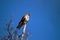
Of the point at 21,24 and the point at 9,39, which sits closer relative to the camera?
the point at 21,24

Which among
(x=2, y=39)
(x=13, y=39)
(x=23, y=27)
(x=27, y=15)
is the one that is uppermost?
(x=2, y=39)

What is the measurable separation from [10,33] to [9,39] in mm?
269

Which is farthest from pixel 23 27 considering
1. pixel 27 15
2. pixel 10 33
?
pixel 10 33

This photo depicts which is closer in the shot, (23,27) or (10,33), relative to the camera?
(23,27)

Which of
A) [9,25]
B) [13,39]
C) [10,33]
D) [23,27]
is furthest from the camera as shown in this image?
[9,25]

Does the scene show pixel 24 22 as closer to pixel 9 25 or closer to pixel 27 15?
pixel 27 15

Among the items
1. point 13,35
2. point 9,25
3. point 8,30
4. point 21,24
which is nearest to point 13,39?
point 13,35

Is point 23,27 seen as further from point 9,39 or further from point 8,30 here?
point 8,30

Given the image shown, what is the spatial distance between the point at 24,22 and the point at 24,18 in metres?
0.10

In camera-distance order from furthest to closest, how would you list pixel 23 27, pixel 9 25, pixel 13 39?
1. pixel 9 25
2. pixel 13 39
3. pixel 23 27

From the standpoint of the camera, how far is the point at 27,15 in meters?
3.47

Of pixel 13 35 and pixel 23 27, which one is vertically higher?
pixel 13 35

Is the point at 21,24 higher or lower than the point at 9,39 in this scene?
lower

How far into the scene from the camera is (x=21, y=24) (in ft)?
11.1
